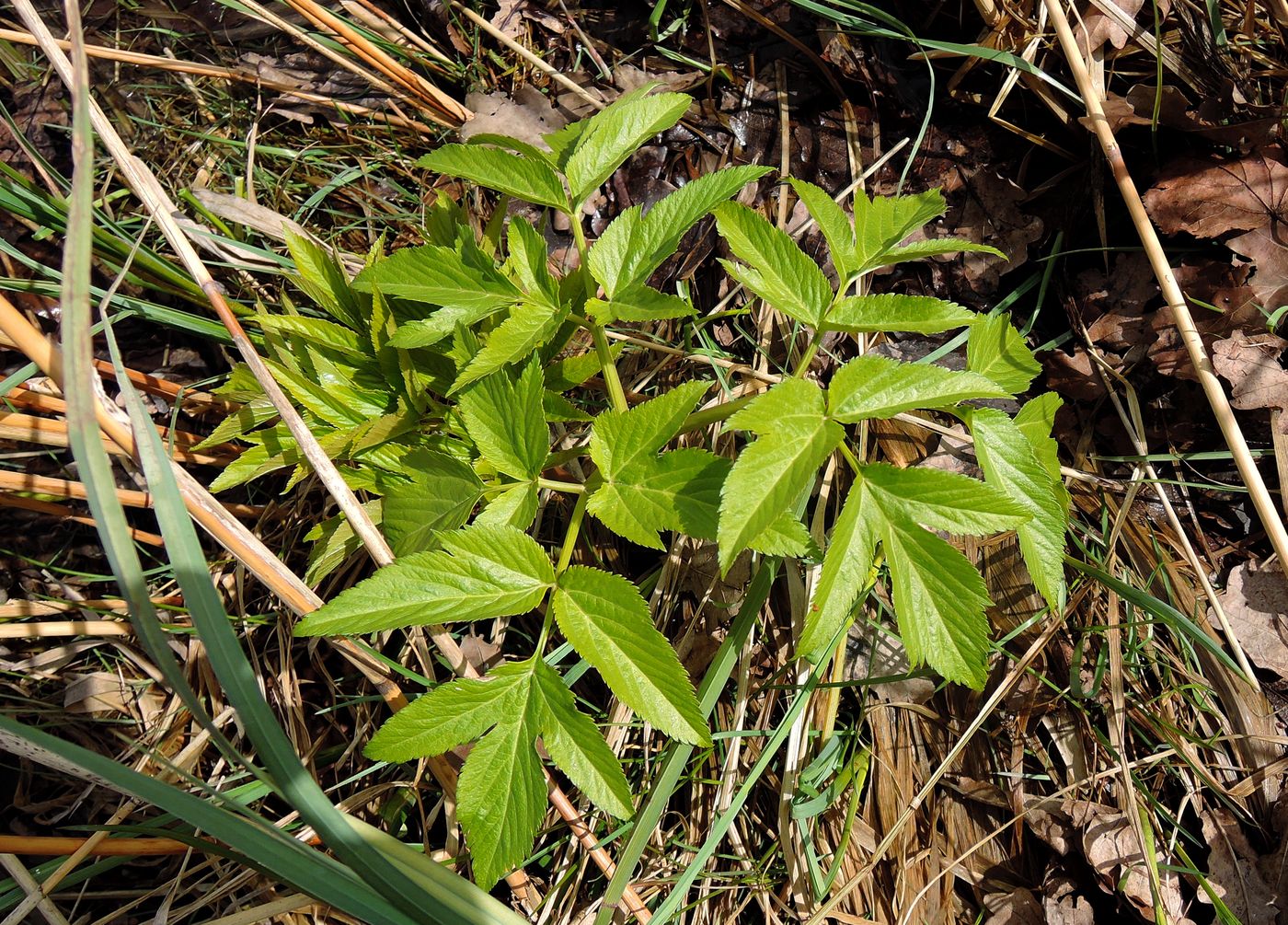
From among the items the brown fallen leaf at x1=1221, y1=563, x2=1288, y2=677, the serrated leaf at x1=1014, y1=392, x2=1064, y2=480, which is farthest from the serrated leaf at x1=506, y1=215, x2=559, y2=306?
the brown fallen leaf at x1=1221, y1=563, x2=1288, y2=677

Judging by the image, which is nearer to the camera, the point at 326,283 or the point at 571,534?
the point at 571,534

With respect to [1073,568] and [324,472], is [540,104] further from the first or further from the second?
[1073,568]

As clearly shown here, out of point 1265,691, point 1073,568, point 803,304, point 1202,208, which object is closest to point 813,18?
point 1202,208

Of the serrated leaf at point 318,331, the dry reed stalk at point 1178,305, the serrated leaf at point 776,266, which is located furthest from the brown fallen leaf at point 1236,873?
the serrated leaf at point 318,331

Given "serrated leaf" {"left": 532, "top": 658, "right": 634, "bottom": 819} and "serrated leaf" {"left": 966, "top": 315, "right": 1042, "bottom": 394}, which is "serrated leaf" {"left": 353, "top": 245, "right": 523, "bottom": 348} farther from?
"serrated leaf" {"left": 966, "top": 315, "right": 1042, "bottom": 394}

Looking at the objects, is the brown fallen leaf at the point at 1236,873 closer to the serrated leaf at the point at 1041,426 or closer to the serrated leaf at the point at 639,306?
the serrated leaf at the point at 1041,426

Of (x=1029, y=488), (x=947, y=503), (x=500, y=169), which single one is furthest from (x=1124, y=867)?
(x=500, y=169)

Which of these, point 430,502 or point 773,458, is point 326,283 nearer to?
point 430,502
